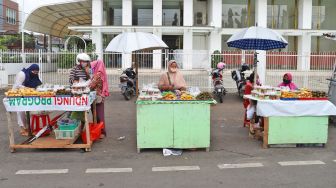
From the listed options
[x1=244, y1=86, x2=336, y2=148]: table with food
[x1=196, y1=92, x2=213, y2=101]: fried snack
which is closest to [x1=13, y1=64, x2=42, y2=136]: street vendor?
[x1=196, y1=92, x2=213, y2=101]: fried snack

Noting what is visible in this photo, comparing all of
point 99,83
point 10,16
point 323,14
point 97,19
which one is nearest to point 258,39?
point 99,83

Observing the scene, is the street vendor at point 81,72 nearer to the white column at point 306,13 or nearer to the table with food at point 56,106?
the table with food at point 56,106

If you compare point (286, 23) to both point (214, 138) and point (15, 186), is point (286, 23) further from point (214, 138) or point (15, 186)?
point (15, 186)

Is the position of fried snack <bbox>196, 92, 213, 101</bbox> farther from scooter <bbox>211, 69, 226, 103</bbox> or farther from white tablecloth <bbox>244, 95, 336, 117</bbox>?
scooter <bbox>211, 69, 226, 103</bbox>

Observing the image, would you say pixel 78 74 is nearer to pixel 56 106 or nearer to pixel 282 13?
pixel 56 106

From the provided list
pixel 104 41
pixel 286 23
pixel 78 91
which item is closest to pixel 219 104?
pixel 78 91

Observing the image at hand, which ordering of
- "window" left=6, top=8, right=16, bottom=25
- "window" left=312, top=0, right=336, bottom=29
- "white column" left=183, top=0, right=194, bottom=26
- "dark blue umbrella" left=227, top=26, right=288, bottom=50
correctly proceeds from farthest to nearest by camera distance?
"window" left=6, top=8, right=16, bottom=25
"window" left=312, top=0, right=336, bottom=29
"white column" left=183, top=0, right=194, bottom=26
"dark blue umbrella" left=227, top=26, right=288, bottom=50

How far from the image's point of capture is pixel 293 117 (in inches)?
274

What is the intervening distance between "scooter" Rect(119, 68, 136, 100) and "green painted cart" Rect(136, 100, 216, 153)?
22.9 ft

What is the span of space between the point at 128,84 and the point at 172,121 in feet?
23.9

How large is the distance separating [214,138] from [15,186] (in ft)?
13.7

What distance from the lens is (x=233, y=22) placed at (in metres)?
30.8

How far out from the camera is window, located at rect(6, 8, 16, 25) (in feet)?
210

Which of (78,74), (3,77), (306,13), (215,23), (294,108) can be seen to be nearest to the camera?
(294,108)
